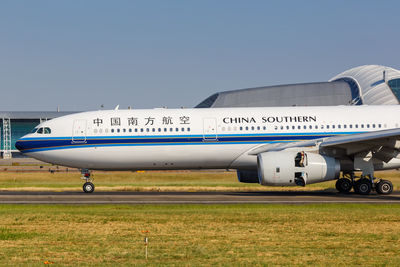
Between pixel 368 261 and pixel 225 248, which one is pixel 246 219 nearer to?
pixel 225 248

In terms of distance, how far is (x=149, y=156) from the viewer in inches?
1260

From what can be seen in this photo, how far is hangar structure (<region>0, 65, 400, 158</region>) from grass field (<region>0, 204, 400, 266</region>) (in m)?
95.2

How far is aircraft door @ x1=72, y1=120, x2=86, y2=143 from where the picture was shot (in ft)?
106

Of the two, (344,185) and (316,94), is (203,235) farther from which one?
(316,94)

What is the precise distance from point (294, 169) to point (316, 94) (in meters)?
93.1

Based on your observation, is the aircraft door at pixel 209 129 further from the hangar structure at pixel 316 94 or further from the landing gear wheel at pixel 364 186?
the hangar structure at pixel 316 94

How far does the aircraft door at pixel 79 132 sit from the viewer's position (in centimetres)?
3222

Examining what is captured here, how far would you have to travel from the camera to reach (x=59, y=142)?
1271 inches

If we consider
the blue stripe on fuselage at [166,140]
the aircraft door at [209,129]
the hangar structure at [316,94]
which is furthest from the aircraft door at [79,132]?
the hangar structure at [316,94]

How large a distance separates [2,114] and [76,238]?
11827cm

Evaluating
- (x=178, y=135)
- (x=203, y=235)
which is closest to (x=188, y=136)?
(x=178, y=135)

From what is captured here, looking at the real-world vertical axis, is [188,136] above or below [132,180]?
above

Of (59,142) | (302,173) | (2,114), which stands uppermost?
(2,114)

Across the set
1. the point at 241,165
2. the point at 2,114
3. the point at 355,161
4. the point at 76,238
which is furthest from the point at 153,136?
the point at 2,114
